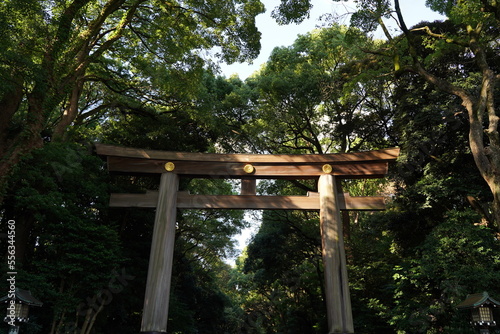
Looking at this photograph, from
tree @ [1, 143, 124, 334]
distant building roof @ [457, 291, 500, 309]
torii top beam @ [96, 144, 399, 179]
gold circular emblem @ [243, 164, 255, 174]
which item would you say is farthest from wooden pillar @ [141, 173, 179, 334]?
distant building roof @ [457, 291, 500, 309]

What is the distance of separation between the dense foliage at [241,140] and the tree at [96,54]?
45 mm

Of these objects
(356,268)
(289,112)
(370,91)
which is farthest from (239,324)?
(370,91)

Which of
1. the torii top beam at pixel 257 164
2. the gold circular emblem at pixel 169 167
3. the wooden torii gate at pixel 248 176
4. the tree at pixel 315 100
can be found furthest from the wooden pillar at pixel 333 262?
the tree at pixel 315 100

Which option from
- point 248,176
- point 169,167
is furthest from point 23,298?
point 248,176

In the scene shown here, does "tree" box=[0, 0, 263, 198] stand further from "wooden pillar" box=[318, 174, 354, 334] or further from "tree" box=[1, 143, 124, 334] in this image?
"wooden pillar" box=[318, 174, 354, 334]

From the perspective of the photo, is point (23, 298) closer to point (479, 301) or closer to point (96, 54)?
point (96, 54)

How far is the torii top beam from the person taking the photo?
277 inches

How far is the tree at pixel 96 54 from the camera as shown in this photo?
6570mm

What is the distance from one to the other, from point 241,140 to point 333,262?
7660mm

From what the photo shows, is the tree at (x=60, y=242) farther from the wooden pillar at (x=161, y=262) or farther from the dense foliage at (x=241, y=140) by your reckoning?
the wooden pillar at (x=161, y=262)

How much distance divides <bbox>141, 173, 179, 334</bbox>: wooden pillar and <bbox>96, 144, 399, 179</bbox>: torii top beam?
0.35 metres

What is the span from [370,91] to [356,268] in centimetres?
620

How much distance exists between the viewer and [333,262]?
638cm

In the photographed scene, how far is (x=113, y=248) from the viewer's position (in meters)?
7.80
